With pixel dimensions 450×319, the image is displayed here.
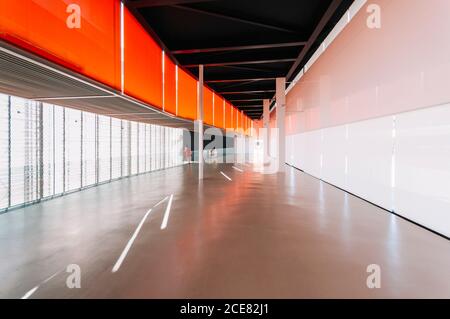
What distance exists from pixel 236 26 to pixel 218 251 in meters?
8.33

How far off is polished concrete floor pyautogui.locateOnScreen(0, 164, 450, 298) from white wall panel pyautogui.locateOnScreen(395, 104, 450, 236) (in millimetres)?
377

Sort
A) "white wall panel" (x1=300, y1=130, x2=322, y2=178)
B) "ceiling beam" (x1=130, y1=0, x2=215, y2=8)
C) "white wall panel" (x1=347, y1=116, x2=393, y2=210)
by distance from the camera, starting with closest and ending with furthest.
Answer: "white wall panel" (x1=347, y1=116, x2=393, y2=210) → "ceiling beam" (x1=130, y1=0, x2=215, y2=8) → "white wall panel" (x1=300, y1=130, x2=322, y2=178)

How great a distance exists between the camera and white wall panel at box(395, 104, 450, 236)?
4.20 metres

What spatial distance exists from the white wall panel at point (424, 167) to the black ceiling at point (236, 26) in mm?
4539

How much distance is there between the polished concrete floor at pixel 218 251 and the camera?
2.76m

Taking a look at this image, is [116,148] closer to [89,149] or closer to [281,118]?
[89,149]

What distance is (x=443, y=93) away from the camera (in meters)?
4.05

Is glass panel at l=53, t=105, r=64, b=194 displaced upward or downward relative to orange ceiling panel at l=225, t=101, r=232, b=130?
downward

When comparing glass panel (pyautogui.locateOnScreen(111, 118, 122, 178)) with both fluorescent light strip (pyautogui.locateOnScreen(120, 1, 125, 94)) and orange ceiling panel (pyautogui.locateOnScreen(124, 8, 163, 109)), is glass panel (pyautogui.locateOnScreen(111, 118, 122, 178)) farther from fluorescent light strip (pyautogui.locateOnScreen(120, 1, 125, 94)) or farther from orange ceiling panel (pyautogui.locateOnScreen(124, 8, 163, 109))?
fluorescent light strip (pyautogui.locateOnScreen(120, 1, 125, 94))

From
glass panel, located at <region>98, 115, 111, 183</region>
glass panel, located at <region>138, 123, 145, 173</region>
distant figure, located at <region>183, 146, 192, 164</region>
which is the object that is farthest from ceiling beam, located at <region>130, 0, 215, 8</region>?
distant figure, located at <region>183, 146, 192, 164</region>

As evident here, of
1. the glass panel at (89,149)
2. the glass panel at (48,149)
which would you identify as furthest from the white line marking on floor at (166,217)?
the glass panel at (89,149)

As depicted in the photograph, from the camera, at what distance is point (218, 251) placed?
3689 mm
